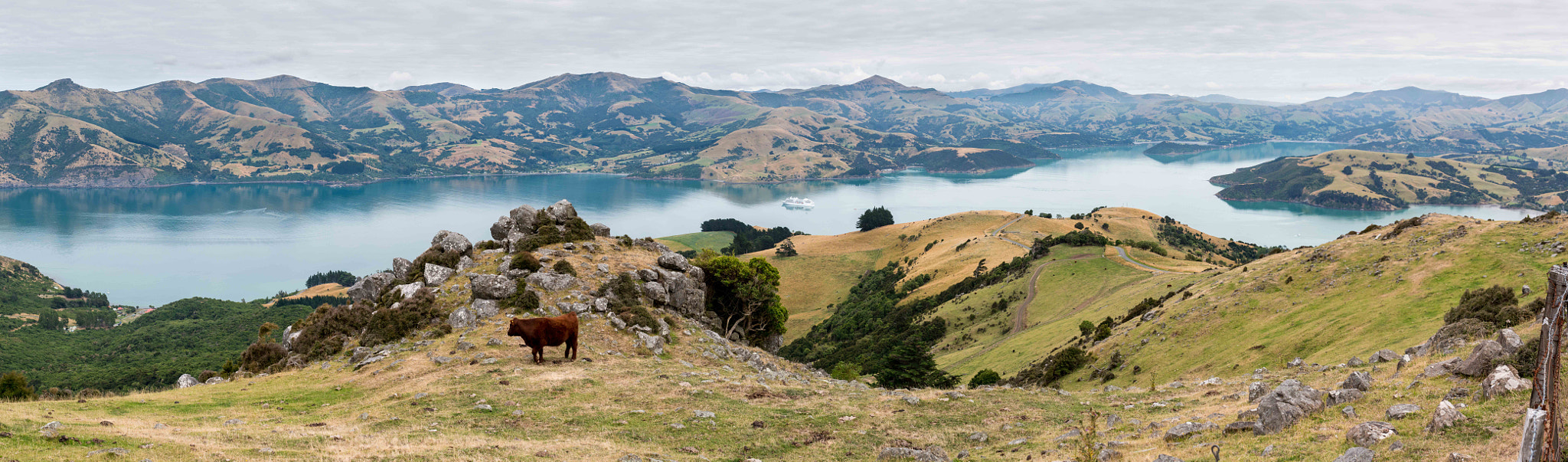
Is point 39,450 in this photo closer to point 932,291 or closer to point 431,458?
point 431,458

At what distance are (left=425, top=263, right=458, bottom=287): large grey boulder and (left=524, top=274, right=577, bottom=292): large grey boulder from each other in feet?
16.5

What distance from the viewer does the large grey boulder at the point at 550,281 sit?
39500 millimetres

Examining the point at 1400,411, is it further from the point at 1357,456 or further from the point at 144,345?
the point at 144,345

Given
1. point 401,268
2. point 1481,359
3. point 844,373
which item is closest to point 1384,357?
point 1481,359

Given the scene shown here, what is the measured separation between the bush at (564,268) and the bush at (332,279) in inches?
6282

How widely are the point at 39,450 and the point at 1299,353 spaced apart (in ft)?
133

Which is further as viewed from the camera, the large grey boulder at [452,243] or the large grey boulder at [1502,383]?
the large grey boulder at [452,243]

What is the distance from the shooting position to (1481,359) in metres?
14.6

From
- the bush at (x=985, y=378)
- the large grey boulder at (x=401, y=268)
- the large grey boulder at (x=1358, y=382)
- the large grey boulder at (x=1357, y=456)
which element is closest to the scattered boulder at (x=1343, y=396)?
the large grey boulder at (x=1358, y=382)

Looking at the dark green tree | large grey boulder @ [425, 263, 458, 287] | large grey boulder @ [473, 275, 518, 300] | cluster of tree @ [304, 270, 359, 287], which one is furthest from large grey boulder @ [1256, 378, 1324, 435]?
cluster of tree @ [304, 270, 359, 287]

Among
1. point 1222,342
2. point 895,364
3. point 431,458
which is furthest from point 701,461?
point 1222,342

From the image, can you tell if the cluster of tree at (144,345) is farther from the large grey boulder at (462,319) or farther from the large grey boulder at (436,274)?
the large grey boulder at (462,319)

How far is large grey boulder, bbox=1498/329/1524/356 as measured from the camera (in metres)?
14.2

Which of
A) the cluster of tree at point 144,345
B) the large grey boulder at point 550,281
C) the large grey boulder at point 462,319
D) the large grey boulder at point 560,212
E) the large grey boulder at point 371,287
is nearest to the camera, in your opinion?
the large grey boulder at point 462,319
